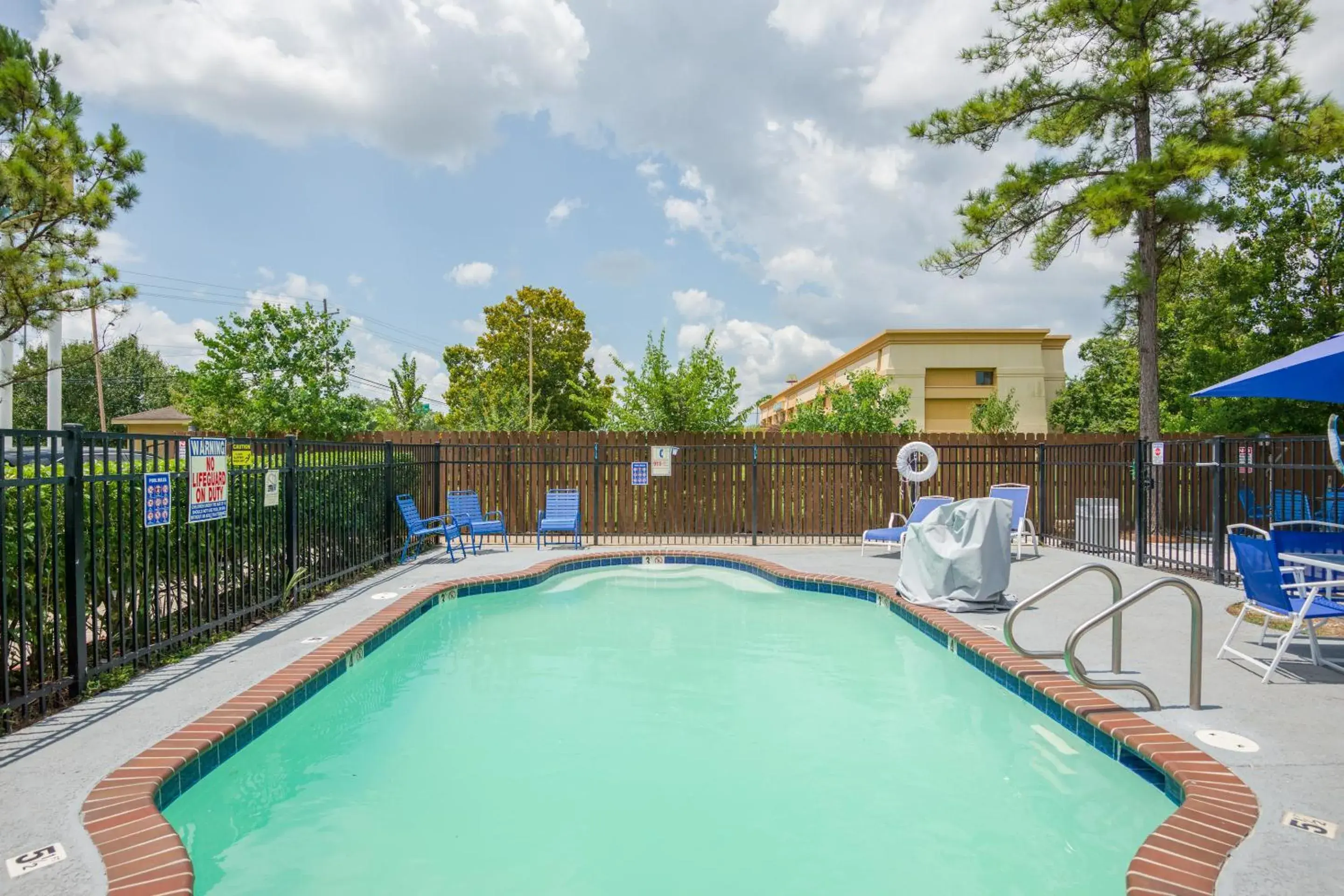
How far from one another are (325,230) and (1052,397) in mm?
30352

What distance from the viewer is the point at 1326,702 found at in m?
3.85

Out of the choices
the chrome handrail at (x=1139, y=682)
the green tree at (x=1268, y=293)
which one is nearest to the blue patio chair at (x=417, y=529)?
the chrome handrail at (x=1139, y=682)

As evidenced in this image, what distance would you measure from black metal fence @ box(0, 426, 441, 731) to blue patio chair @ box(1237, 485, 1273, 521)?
11.1 m

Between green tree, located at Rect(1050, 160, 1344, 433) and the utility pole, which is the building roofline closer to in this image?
green tree, located at Rect(1050, 160, 1344, 433)

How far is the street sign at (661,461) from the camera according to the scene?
11438 mm

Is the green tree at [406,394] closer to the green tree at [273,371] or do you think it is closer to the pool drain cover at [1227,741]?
the green tree at [273,371]

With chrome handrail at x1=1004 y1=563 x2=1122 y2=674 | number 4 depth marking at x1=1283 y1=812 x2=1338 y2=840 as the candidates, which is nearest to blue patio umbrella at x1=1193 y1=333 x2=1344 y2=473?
chrome handrail at x1=1004 y1=563 x2=1122 y2=674

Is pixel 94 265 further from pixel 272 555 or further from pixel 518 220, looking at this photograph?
pixel 518 220

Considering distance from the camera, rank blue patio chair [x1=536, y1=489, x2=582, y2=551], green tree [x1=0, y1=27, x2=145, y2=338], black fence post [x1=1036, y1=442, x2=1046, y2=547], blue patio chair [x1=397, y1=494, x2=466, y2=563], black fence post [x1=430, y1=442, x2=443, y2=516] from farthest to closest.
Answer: black fence post [x1=1036, y1=442, x2=1046, y2=547] < black fence post [x1=430, y1=442, x2=443, y2=516] < blue patio chair [x1=536, y1=489, x2=582, y2=551] < blue patio chair [x1=397, y1=494, x2=466, y2=563] < green tree [x1=0, y1=27, x2=145, y2=338]

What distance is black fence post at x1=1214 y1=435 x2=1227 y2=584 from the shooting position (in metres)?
7.13

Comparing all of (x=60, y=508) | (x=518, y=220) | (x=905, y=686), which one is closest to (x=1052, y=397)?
(x=518, y=220)

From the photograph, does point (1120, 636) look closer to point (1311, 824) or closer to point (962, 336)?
point (1311, 824)

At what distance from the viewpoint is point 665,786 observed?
3.52m

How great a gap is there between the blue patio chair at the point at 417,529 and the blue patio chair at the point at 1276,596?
7.88 metres
